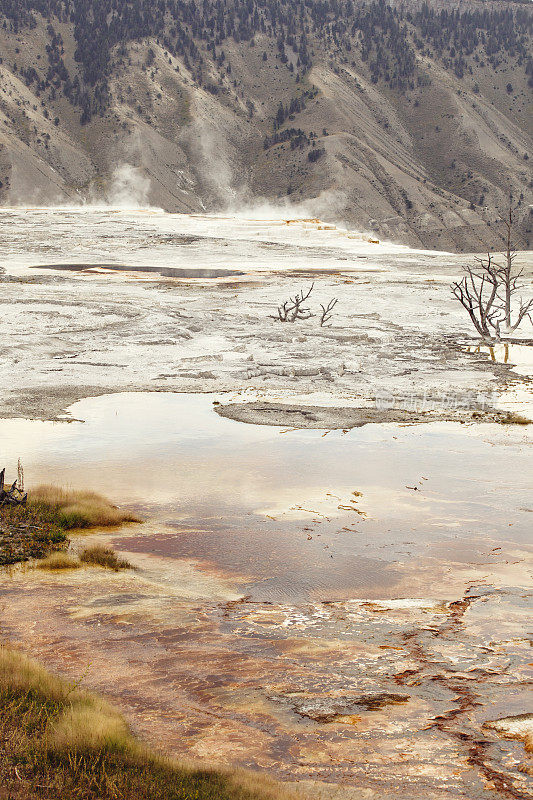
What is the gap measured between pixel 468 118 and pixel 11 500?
135 m

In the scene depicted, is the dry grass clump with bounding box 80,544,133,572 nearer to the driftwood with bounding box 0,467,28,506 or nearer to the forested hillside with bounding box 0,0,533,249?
the driftwood with bounding box 0,467,28,506

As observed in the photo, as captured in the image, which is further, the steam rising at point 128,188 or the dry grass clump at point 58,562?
the steam rising at point 128,188

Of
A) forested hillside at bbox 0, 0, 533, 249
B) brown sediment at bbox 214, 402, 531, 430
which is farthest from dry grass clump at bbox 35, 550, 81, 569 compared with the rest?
forested hillside at bbox 0, 0, 533, 249

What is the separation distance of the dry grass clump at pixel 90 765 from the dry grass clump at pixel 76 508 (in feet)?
16.1

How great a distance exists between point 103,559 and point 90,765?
13.6 ft

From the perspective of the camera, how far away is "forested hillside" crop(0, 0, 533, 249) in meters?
110

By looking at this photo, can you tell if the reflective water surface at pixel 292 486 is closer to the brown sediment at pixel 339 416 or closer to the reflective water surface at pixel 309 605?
the reflective water surface at pixel 309 605

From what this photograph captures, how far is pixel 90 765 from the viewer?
15.0 feet

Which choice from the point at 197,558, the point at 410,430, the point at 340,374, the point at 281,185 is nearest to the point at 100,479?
the point at 197,558

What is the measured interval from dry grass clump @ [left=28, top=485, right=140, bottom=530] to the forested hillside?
9223 cm

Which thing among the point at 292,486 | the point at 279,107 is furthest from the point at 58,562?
the point at 279,107

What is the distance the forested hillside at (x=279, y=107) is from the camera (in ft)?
359

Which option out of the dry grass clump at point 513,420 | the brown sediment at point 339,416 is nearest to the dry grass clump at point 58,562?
the brown sediment at point 339,416

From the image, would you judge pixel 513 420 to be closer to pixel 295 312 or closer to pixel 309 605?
pixel 309 605
